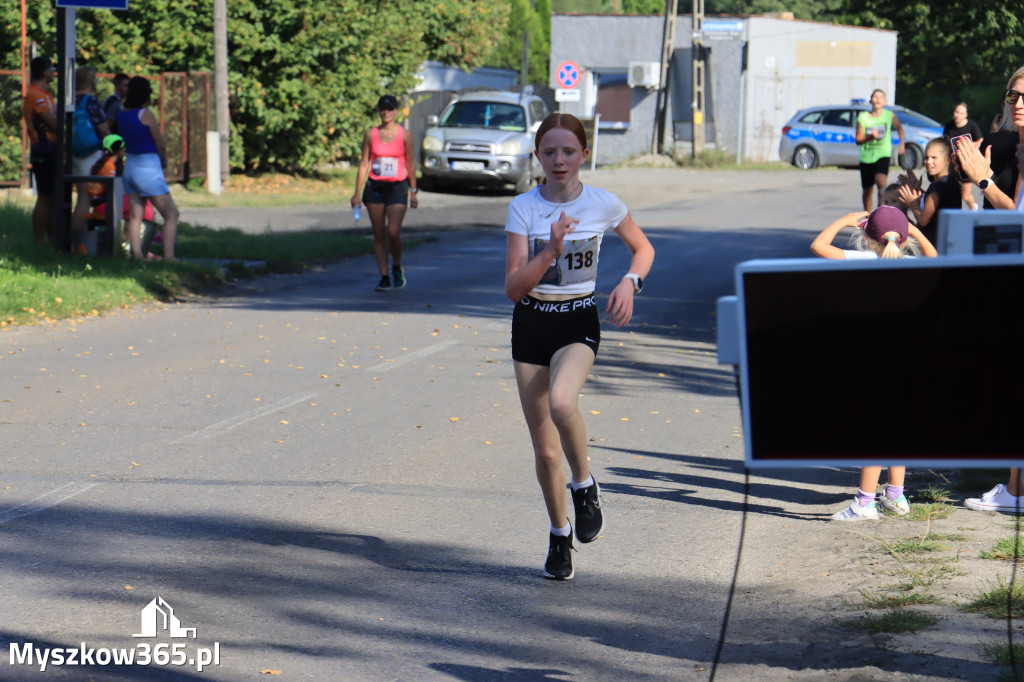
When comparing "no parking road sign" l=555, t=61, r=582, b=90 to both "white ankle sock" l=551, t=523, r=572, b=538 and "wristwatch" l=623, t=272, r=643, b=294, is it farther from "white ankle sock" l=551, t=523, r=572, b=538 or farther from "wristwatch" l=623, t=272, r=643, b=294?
"white ankle sock" l=551, t=523, r=572, b=538

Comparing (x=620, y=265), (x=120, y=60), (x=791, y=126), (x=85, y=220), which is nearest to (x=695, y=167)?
(x=791, y=126)

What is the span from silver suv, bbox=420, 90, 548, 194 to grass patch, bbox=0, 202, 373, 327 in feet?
26.5

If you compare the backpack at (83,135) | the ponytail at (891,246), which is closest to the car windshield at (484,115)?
the backpack at (83,135)

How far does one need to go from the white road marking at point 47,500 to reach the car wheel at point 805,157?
34.6 meters

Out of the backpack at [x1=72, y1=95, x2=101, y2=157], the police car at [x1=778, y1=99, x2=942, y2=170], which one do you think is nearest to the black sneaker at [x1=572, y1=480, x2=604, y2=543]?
the backpack at [x1=72, y1=95, x2=101, y2=157]

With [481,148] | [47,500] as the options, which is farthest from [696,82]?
[47,500]

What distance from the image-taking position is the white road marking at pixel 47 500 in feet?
19.0

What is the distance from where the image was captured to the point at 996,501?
241 inches

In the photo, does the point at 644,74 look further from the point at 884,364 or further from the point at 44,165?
the point at 884,364

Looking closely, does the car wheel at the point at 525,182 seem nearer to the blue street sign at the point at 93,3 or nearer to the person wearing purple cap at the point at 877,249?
the blue street sign at the point at 93,3

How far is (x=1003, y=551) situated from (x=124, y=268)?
10647 mm

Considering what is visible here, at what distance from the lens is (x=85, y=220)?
1471cm

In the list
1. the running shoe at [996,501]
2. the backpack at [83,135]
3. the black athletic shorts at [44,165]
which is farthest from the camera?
the backpack at [83,135]

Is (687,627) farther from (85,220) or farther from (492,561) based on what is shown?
(85,220)
